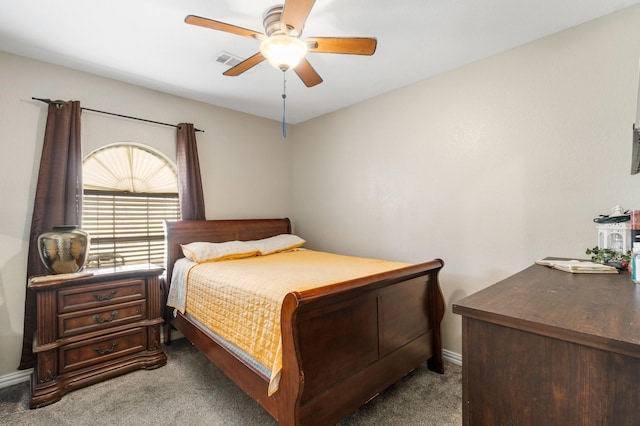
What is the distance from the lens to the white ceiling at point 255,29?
189cm

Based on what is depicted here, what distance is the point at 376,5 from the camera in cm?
189

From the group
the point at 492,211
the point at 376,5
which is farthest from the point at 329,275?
the point at 376,5

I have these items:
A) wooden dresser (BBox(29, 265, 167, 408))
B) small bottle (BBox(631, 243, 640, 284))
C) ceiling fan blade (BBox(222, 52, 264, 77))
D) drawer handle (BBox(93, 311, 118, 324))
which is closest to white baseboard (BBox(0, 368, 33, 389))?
wooden dresser (BBox(29, 265, 167, 408))

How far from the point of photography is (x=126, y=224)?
3014 mm

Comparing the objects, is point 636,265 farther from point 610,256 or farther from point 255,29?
point 255,29

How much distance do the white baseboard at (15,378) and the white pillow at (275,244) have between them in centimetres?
207

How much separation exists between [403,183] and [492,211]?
0.86m

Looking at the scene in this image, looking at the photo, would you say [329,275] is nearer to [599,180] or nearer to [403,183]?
[403,183]

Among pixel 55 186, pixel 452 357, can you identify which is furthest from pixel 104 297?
pixel 452 357

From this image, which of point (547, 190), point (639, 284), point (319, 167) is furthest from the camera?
point (319, 167)

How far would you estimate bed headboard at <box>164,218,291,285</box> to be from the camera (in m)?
3.03

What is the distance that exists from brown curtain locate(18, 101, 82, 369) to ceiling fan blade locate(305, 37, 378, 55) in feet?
7.28

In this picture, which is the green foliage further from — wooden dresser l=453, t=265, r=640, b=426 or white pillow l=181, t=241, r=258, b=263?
white pillow l=181, t=241, r=258, b=263

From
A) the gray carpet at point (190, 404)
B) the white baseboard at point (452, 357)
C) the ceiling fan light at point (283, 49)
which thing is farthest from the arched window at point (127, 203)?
the white baseboard at point (452, 357)
